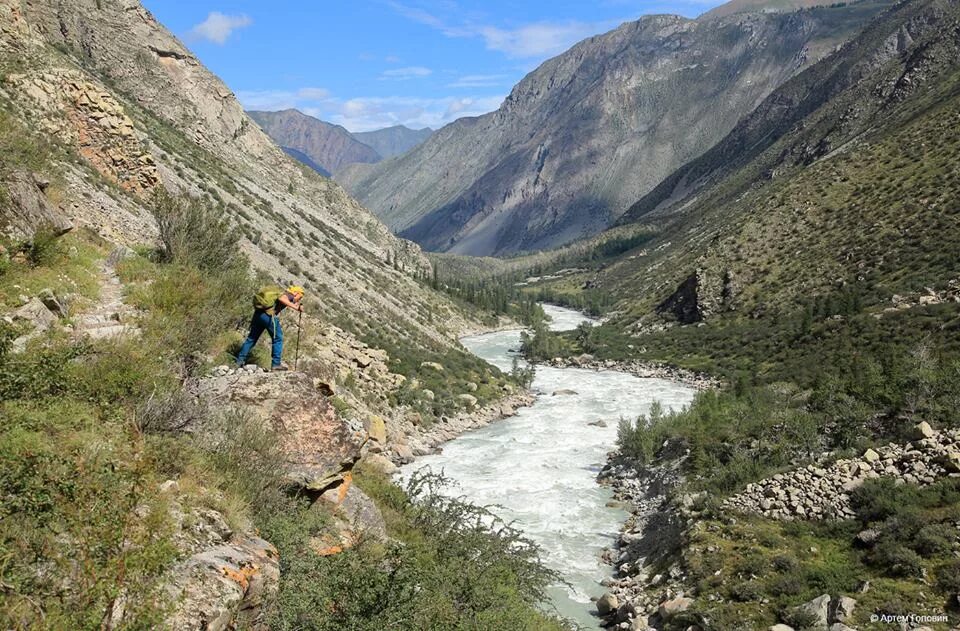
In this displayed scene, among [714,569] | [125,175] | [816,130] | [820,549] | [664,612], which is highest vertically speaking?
[816,130]

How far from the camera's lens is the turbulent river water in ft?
61.1

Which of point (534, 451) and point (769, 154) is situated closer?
point (534, 451)

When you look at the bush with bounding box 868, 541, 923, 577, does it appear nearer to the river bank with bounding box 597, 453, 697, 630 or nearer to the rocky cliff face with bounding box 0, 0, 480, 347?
the river bank with bounding box 597, 453, 697, 630

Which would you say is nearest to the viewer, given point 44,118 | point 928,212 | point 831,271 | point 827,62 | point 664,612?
point 664,612

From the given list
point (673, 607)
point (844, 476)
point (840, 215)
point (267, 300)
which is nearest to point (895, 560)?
point (844, 476)

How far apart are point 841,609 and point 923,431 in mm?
8397

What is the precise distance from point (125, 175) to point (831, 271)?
2209 inches

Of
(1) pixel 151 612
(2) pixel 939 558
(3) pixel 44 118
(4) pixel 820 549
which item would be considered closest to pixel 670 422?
(4) pixel 820 549

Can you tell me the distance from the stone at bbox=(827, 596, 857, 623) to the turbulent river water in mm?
5504

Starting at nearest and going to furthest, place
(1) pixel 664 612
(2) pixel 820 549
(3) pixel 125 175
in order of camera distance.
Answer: (1) pixel 664 612 < (2) pixel 820 549 < (3) pixel 125 175

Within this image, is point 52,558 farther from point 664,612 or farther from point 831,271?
point 831,271

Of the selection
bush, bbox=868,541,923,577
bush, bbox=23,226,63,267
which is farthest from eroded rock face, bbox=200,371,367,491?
bush, bbox=868,541,923,577

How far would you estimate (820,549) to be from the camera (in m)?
15.2

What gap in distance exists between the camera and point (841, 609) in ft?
39.2
